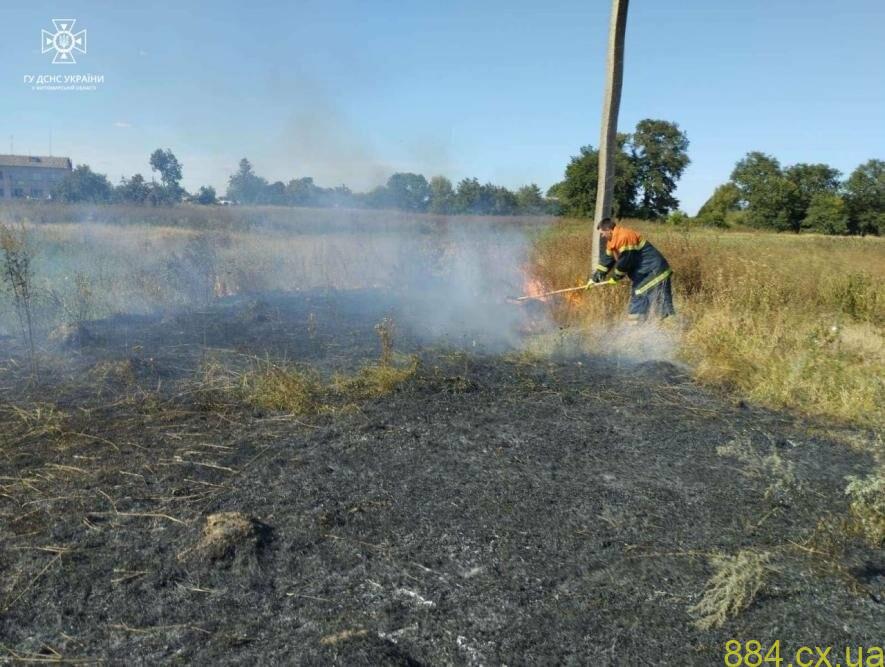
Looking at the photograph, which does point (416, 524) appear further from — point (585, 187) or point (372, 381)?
point (585, 187)

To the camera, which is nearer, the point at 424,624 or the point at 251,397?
the point at 424,624

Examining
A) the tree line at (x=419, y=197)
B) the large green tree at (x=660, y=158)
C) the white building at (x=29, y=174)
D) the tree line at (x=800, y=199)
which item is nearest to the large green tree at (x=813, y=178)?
the tree line at (x=800, y=199)

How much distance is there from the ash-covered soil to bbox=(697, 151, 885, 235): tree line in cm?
Result: 4200

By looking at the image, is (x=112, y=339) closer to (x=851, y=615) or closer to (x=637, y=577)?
(x=637, y=577)

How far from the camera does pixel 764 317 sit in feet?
23.9

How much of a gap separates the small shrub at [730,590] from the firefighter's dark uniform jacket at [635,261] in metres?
5.47

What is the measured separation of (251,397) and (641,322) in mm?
4986

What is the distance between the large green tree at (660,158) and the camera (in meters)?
40.4

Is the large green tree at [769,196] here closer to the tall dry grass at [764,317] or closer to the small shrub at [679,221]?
the small shrub at [679,221]

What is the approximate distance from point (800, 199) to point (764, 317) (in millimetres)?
54898

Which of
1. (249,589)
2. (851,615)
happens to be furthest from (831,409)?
(249,589)

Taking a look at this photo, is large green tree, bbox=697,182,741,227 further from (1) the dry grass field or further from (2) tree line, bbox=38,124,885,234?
(1) the dry grass field

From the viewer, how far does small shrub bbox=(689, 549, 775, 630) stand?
2.51m

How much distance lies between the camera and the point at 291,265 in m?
11.9
